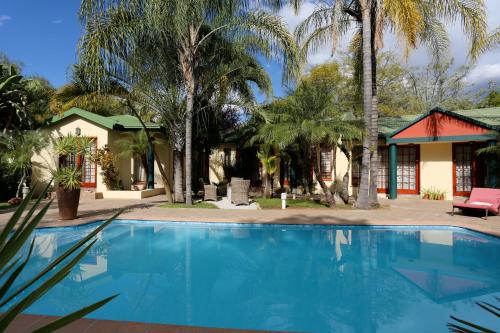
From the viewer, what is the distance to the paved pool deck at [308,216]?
10.1 metres

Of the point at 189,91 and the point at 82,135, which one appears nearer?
the point at 189,91

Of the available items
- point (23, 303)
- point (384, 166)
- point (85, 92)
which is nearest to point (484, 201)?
point (384, 166)

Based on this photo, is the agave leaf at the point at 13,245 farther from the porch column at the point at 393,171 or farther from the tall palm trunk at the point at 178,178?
the porch column at the point at 393,171

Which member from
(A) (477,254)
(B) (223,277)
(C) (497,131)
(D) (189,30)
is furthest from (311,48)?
(B) (223,277)

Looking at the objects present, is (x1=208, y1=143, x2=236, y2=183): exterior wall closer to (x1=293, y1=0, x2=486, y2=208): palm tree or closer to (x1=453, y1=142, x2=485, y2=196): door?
(x1=293, y1=0, x2=486, y2=208): palm tree

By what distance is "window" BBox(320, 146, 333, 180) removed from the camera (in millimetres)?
17734

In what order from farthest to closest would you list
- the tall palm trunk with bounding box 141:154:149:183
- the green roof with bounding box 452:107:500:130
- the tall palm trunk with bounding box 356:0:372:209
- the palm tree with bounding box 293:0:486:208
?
1. the tall palm trunk with bounding box 141:154:149:183
2. the green roof with bounding box 452:107:500:130
3. the tall palm trunk with bounding box 356:0:372:209
4. the palm tree with bounding box 293:0:486:208

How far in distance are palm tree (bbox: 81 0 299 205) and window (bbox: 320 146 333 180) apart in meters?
6.33

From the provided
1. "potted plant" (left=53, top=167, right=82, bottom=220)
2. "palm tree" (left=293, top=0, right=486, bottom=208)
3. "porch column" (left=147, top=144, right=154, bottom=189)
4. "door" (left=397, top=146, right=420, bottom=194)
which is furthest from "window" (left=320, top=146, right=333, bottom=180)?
"potted plant" (left=53, top=167, right=82, bottom=220)

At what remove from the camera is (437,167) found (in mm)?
16281

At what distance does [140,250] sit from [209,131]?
948cm

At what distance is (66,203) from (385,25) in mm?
13619

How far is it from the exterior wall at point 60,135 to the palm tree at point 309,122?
30.5 ft

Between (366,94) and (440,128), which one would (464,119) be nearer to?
(440,128)
